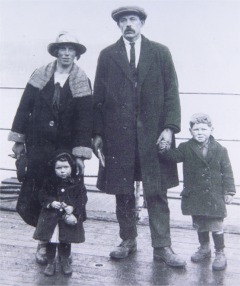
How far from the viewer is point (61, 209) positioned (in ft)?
9.36

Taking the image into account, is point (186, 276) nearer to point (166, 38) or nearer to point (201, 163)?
point (201, 163)

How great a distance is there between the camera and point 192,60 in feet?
15.0

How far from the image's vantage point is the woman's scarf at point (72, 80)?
117 inches

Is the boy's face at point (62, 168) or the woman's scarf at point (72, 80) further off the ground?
the woman's scarf at point (72, 80)

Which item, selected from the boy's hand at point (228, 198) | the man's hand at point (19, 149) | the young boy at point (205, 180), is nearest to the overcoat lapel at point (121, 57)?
the young boy at point (205, 180)

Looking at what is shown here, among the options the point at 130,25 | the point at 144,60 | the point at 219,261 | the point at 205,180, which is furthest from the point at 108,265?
the point at 130,25

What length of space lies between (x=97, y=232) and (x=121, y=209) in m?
0.57

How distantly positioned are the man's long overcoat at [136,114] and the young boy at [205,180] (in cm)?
11

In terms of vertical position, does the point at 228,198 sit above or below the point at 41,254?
above

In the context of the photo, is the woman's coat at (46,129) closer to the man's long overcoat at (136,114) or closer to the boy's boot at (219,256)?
the man's long overcoat at (136,114)

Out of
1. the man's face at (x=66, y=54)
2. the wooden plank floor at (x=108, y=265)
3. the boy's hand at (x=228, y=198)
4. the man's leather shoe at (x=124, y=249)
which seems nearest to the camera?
the wooden plank floor at (x=108, y=265)

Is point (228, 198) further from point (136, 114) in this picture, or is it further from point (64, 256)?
point (64, 256)

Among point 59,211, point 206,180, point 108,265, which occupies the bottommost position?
point 108,265

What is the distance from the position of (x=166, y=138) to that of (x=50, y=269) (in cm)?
100
